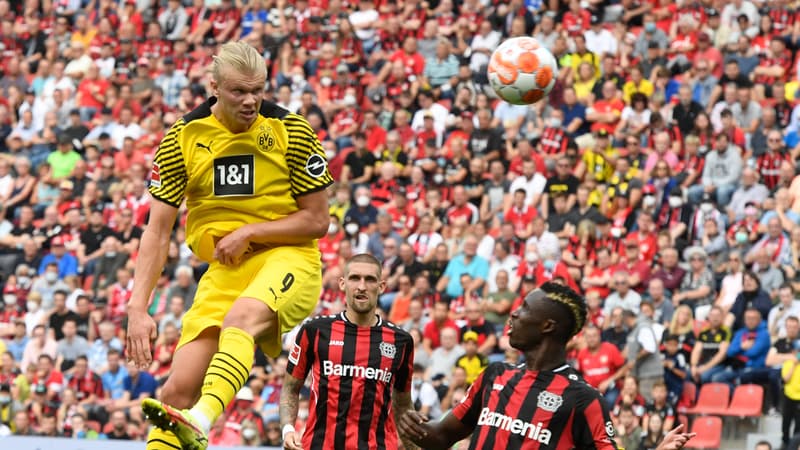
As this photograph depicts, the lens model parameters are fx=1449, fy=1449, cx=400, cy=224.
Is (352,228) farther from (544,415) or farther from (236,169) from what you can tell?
(544,415)

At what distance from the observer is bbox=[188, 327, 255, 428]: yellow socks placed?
679 cm

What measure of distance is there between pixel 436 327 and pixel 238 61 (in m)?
9.94

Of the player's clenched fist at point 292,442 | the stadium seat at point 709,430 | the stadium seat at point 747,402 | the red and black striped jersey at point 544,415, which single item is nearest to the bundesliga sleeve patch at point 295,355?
the player's clenched fist at point 292,442

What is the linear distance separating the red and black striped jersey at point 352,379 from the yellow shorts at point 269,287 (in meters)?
1.02

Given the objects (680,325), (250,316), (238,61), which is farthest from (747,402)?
(238,61)

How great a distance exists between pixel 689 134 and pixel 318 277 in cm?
1132

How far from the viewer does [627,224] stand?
17422mm

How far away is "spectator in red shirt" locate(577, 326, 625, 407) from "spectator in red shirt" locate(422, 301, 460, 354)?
5.87 feet

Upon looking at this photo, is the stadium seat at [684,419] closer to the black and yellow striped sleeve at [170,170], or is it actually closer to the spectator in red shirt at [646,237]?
the spectator in red shirt at [646,237]

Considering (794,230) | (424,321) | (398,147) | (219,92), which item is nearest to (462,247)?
(424,321)

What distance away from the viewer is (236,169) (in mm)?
7578

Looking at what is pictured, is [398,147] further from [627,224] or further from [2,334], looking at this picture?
[2,334]

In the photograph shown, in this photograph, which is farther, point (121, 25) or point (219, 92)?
point (121, 25)

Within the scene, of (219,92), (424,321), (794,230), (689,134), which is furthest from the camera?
(689,134)
